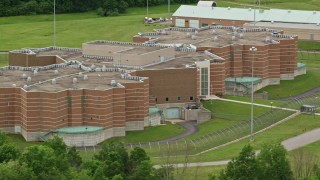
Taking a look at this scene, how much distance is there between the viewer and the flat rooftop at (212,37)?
181625 millimetres

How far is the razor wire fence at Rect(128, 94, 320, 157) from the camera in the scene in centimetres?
12962

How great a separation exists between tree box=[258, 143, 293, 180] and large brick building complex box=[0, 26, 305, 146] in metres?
33.5

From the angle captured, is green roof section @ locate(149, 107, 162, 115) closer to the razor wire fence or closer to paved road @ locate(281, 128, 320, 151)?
the razor wire fence

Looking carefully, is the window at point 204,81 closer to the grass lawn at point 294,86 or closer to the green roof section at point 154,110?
the green roof section at point 154,110

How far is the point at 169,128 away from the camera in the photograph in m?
146

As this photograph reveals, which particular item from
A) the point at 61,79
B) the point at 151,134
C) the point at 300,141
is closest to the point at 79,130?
the point at 151,134

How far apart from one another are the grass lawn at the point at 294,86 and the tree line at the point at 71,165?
6213 centimetres

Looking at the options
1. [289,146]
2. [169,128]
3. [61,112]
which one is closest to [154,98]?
[169,128]

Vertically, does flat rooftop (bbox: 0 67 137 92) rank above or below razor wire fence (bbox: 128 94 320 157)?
above

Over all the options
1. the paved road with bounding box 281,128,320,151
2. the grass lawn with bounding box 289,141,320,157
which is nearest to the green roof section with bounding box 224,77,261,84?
the paved road with bounding box 281,128,320,151

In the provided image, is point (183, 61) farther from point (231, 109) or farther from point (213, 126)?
point (213, 126)

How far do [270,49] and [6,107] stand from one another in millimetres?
53950

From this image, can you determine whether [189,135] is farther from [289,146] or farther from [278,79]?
[278,79]

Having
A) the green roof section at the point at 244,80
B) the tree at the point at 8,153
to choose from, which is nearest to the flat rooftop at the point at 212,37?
the green roof section at the point at 244,80
